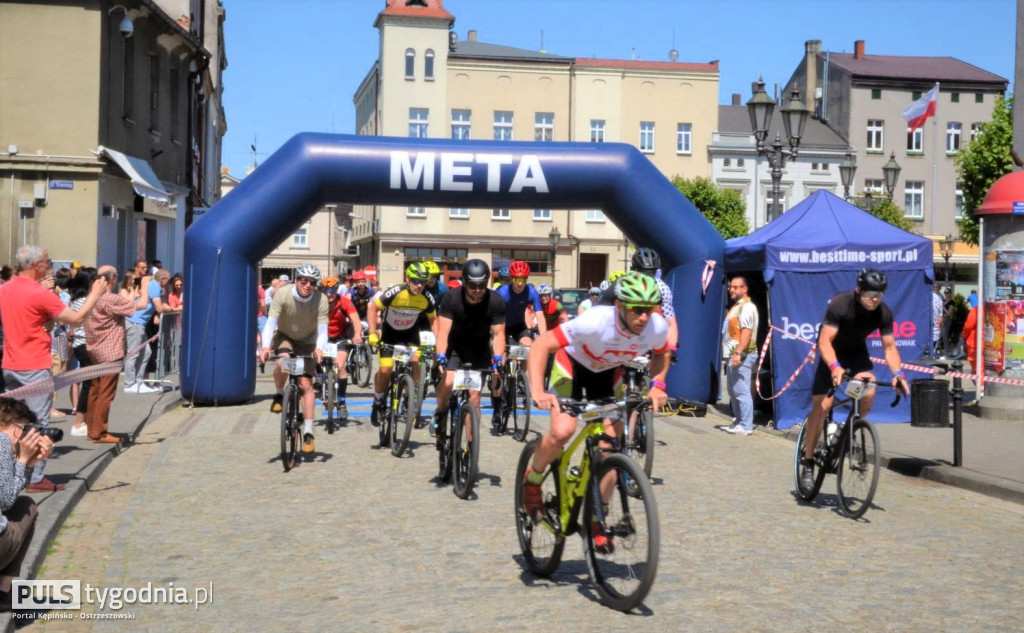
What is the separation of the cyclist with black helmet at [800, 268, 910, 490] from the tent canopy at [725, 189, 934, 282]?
19.4ft

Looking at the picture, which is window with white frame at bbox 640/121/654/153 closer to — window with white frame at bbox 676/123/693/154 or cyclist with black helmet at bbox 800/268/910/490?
window with white frame at bbox 676/123/693/154

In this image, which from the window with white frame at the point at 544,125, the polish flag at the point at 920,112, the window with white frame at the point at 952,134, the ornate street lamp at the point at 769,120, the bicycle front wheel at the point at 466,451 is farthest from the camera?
the window with white frame at the point at 952,134

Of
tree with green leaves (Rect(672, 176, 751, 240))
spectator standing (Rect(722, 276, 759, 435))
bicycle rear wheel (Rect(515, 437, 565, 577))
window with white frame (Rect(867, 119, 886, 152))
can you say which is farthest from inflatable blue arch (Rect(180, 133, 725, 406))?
window with white frame (Rect(867, 119, 886, 152))

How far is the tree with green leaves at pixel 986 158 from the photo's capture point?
40.4 meters

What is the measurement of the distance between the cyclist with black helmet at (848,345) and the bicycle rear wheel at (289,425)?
4.29 metres

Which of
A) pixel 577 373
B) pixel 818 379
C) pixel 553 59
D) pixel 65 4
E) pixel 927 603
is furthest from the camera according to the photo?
pixel 553 59

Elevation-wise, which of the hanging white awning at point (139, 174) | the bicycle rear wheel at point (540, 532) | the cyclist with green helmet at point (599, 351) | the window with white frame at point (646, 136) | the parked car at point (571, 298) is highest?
the window with white frame at point (646, 136)

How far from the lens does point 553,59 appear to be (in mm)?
66938

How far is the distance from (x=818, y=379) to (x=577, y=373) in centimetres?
308

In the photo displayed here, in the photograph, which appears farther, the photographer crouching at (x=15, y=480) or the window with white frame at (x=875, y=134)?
the window with white frame at (x=875, y=134)

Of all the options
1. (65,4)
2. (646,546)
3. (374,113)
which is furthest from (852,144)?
(646,546)

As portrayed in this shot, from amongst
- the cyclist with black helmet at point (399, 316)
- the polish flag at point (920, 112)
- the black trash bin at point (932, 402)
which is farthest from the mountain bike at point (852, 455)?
the polish flag at point (920, 112)

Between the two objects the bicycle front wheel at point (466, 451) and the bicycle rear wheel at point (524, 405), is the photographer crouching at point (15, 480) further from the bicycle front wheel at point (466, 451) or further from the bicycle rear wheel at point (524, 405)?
the bicycle rear wheel at point (524, 405)

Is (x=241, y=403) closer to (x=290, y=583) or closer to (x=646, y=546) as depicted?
(x=290, y=583)
